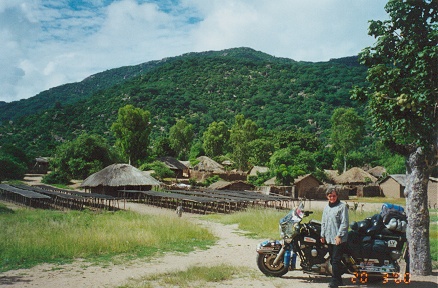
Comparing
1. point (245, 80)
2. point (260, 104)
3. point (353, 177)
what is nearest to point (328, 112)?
point (260, 104)

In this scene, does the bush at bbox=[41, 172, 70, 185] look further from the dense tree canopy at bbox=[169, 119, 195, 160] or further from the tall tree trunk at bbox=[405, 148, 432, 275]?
the tall tree trunk at bbox=[405, 148, 432, 275]

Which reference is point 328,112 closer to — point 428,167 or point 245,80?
point 245,80

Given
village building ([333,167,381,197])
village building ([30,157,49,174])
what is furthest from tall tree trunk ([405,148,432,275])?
village building ([30,157,49,174])

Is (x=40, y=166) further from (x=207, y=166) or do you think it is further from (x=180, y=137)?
(x=207, y=166)

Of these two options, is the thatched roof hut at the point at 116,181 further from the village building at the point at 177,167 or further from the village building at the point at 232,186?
the village building at the point at 177,167

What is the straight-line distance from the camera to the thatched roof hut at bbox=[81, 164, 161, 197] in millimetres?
34656

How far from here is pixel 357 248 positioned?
689cm

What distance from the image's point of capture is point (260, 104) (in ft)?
404

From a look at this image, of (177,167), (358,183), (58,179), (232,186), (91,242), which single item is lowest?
(91,242)

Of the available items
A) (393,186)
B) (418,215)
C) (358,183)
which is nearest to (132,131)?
(358,183)

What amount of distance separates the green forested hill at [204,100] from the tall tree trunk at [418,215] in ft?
262

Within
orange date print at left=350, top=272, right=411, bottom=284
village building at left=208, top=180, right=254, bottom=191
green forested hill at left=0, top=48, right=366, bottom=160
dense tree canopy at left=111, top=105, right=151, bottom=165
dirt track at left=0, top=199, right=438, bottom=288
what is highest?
green forested hill at left=0, top=48, right=366, bottom=160

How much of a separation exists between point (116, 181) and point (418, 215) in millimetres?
30210

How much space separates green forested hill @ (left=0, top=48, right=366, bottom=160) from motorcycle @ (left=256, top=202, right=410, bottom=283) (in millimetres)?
79350
